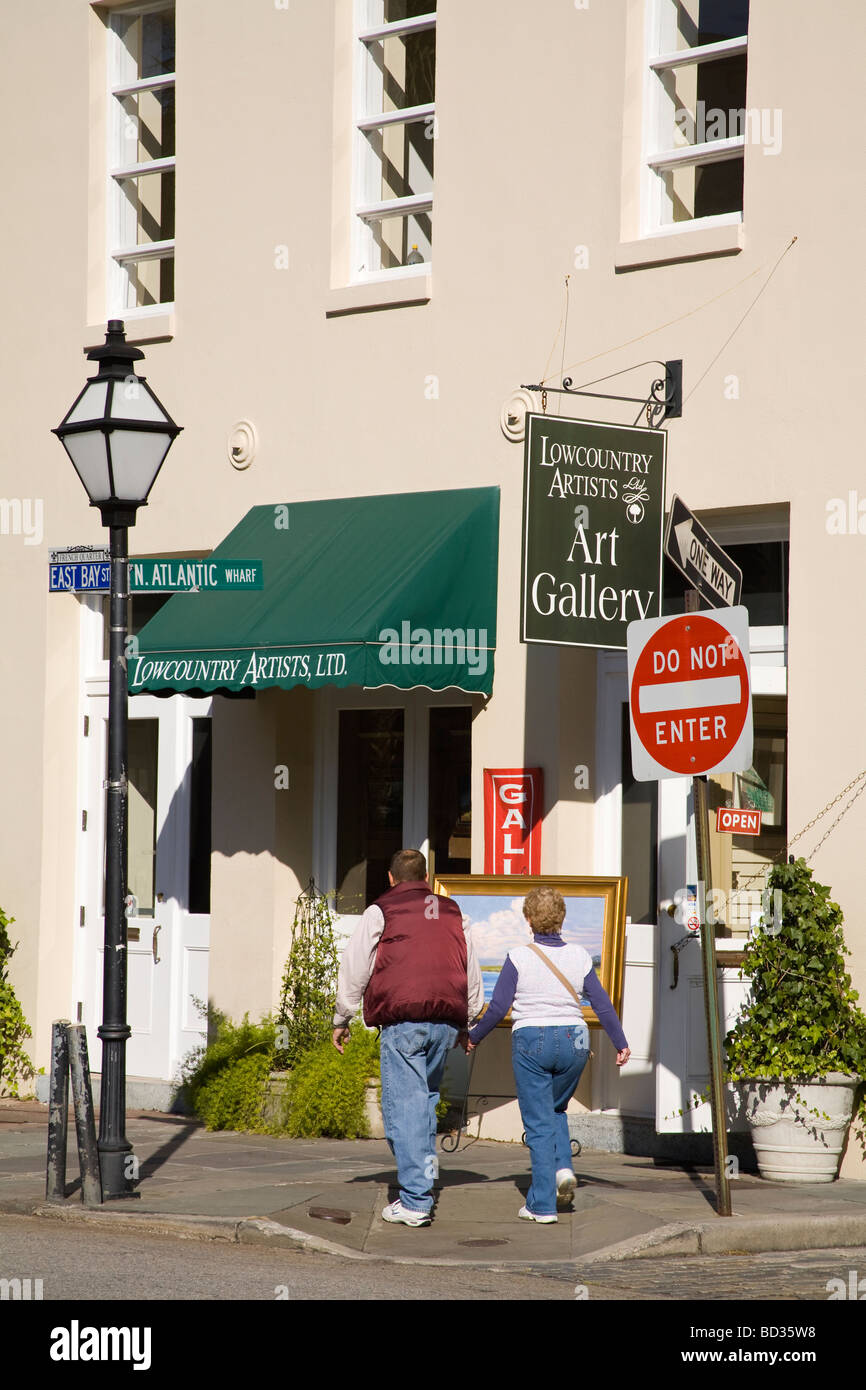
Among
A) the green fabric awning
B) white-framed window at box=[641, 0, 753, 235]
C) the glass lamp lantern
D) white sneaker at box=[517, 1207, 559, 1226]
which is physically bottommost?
white sneaker at box=[517, 1207, 559, 1226]

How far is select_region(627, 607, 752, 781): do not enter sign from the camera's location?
848 centimetres

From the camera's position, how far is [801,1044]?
9.63m

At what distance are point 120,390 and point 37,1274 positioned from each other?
14.5 feet

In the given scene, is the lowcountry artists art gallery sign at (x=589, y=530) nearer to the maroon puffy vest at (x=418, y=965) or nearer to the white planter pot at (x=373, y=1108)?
the maroon puffy vest at (x=418, y=965)

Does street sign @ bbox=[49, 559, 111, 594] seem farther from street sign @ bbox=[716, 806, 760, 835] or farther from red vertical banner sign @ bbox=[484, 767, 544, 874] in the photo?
street sign @ bbox=[716, 806, 760, 835]

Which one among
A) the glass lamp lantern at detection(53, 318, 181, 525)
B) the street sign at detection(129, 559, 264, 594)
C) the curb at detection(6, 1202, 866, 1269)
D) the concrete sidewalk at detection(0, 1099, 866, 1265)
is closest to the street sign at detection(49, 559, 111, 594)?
the street sign at detection(129, 559, 264, 594)

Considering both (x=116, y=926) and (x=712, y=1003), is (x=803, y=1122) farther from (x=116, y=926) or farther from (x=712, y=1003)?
(x=116, y=926)

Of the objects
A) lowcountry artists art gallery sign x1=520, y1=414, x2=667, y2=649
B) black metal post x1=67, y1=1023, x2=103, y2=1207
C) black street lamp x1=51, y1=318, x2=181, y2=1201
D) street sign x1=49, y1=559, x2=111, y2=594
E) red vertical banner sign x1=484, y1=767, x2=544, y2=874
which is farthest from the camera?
red vertical banner sign x1=484, y1=767, x2=544, y2=874

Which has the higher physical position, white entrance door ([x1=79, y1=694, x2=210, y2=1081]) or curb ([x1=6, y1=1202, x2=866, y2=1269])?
white entrance door ([x1=79, y1=694, x2=210, y2=1081])

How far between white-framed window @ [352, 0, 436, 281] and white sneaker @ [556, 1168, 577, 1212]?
6.44 metres

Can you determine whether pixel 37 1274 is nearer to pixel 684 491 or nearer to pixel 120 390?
pixel 120 390

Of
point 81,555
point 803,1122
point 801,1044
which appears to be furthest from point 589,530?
point 803,1122

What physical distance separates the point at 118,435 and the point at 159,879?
15.8ft

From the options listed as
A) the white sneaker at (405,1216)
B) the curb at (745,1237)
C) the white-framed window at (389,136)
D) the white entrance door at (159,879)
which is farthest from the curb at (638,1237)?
the white-framed window at (389,136)
